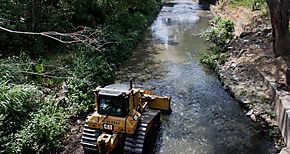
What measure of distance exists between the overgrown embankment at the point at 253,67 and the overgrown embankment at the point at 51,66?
201 inches

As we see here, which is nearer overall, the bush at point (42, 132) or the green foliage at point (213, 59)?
the bush at point (42, 132)

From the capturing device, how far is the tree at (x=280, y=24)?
47.6ft

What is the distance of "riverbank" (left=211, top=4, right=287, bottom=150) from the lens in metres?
12.1

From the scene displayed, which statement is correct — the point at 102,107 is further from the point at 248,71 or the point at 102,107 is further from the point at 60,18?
the point at 60,18

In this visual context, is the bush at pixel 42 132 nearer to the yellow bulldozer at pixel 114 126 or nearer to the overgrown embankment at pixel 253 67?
the yellow bulldozer at pixel 114 126

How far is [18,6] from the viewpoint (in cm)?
1675

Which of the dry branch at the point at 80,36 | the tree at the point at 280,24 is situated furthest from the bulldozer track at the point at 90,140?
the tree at the point at 280,24

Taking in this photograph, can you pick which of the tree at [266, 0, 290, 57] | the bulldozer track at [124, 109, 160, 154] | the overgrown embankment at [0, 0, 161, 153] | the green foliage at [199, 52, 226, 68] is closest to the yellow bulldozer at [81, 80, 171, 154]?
the bulldozer track at [124, 109, 160, 154]

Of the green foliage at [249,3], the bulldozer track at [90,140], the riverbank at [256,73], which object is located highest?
the green foliage at [249,3]

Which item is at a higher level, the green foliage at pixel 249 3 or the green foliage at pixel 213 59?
the green foliage at pixel 249 3

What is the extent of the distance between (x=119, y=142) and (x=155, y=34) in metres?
15.8

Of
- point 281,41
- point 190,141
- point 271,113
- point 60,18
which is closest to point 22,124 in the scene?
point 190,141

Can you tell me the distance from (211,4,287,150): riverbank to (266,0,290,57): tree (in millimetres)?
530

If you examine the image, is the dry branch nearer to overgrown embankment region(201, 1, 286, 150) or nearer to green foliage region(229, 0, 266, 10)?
overgrown embankment region(201, 1, 286, 150)
